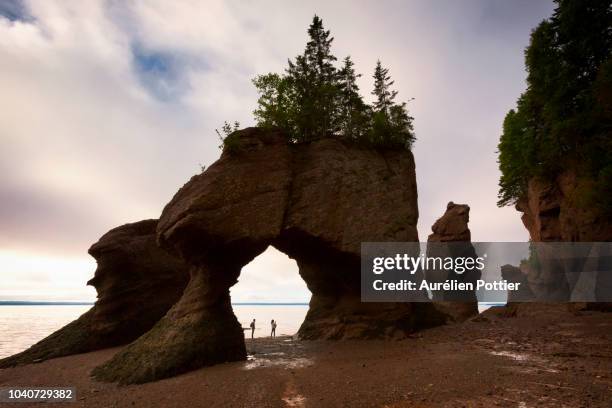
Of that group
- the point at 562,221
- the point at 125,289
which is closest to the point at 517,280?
the point at 562,221

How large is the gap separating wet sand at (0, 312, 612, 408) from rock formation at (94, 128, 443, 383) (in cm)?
176

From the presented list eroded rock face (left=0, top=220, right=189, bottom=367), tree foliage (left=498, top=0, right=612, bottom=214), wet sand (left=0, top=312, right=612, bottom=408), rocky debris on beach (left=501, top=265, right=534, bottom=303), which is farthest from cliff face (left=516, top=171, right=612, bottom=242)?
eroded rock face (left=0, top=220, right=189, bottom=367)

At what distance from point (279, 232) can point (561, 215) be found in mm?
27771

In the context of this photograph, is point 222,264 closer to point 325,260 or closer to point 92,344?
point 325,260

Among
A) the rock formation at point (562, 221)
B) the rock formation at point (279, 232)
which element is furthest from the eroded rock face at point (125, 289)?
the rock formation at point (562, 221)

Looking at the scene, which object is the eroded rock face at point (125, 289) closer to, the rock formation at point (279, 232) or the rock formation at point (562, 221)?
the rock formation at point (279, 232)

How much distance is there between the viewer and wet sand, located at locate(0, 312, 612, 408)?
9695 mm

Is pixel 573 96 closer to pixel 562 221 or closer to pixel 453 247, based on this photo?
pixel 562 221

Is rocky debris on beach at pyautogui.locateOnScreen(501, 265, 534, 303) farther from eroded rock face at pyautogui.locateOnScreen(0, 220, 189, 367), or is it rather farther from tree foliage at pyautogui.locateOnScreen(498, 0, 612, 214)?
eroded rock face at pyautogui.locateOnScreen(0, 220, 189, 367)

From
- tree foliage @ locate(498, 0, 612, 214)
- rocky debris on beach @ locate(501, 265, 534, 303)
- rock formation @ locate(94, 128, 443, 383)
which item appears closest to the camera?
rock formation @ locate(94, 128, 443, 383)

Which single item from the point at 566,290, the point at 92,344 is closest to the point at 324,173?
the point at 92,344

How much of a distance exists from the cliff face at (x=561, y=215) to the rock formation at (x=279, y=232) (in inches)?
565

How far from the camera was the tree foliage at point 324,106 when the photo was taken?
26188 millimetres

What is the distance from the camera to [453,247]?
46438mm
